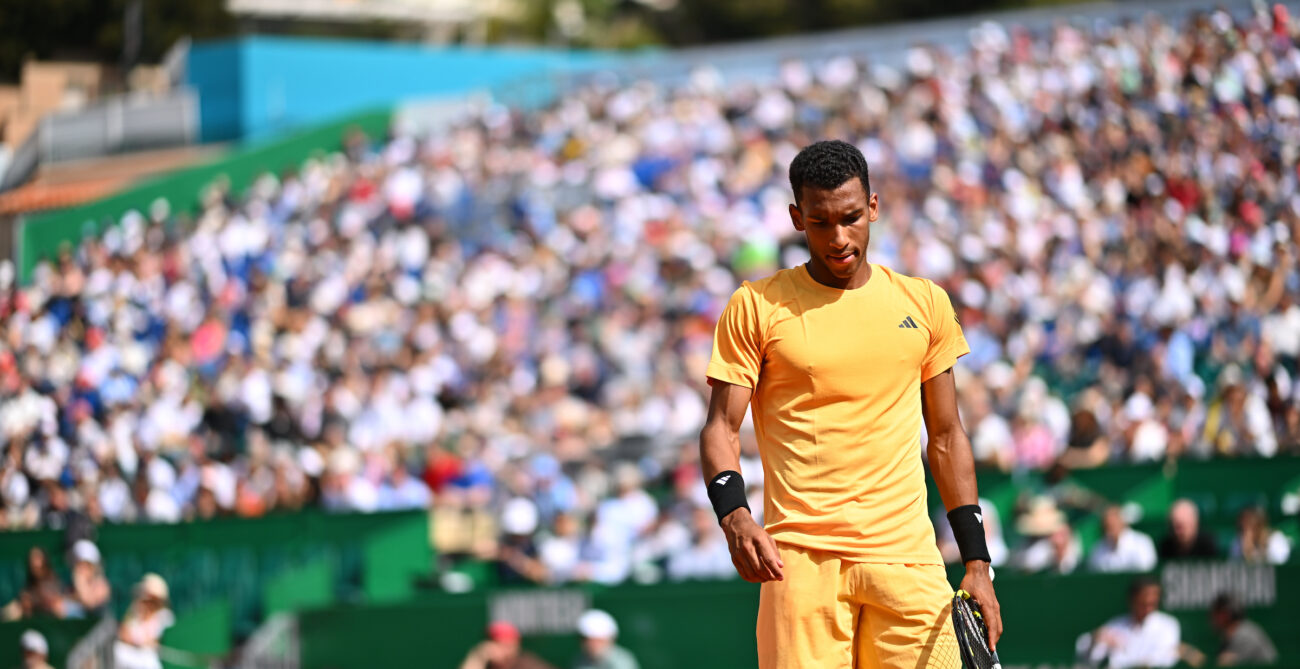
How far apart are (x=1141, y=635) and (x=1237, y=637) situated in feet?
1.74

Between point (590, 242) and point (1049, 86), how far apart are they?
6.17 meters

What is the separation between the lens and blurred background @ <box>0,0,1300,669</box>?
35.6ft

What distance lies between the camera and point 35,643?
1075 cm

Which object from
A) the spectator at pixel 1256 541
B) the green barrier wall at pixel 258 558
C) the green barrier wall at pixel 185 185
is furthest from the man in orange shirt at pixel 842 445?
the green barrier wall at pixel 185 185

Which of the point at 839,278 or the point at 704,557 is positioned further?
the point at 704,557

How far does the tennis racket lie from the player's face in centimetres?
94

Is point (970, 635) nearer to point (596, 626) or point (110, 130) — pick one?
point (596, 626)

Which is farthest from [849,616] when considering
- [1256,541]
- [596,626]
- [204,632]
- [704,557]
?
[204,632]

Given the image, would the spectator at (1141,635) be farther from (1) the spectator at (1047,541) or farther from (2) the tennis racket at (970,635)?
(2) the tennis racket at (970,635)

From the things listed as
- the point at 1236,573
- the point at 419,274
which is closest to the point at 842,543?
the point at 1236,573

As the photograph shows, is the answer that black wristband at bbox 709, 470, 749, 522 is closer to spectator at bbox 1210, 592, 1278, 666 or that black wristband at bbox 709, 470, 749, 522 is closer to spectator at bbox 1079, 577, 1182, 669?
spectator at bbox 1079, 577, 1182, 669

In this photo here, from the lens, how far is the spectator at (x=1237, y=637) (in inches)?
367

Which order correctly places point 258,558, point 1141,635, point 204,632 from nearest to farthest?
point 1141,635, point 204,632, point 258,558

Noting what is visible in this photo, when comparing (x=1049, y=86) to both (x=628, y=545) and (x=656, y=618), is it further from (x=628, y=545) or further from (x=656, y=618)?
(x=656, y=618)
